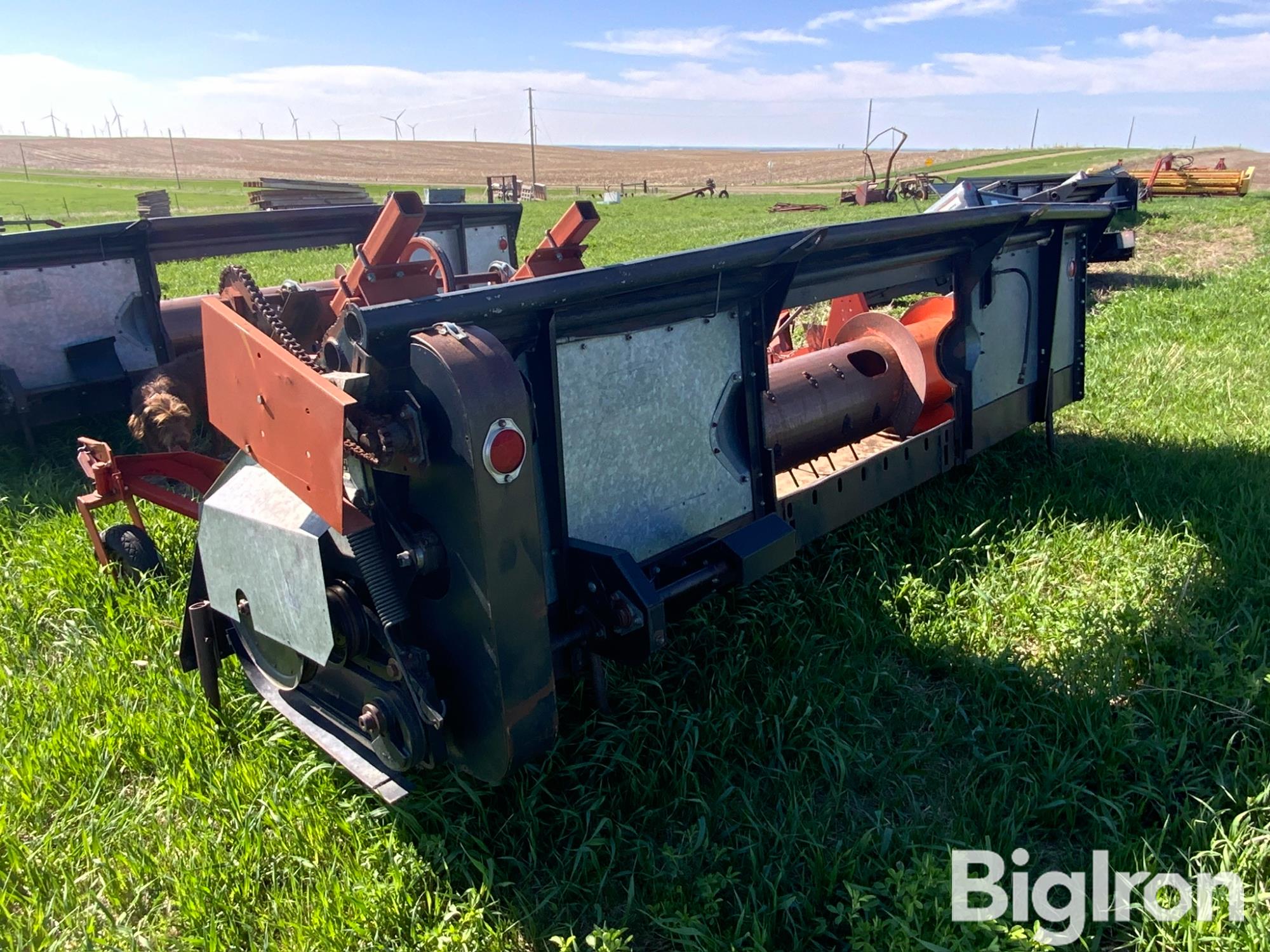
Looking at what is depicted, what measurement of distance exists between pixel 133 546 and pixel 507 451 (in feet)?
8.82

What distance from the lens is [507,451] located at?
6.47ft

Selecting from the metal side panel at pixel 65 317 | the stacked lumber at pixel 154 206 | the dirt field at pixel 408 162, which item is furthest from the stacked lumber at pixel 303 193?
the dirt field at pixel 408 162

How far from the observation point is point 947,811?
2520 mm

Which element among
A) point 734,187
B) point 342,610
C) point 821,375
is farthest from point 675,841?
point 734,187

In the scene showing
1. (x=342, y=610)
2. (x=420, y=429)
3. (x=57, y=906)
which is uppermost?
(x=420, y=429)

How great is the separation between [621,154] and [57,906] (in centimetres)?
11131

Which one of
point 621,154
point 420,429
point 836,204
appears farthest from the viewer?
point 621,154

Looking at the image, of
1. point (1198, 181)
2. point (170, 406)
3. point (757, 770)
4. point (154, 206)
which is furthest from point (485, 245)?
point (1198, 181)

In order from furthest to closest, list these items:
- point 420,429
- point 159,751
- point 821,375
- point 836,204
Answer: point 836,204 → point 821,375 → point 159,751 → point 420,429

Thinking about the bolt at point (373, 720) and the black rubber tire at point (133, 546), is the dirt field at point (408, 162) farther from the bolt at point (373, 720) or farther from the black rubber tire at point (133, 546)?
the bolt at point (373, 720)

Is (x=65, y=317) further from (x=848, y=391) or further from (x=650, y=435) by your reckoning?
(x=848, y=391)

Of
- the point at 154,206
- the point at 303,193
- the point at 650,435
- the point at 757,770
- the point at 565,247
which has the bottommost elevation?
the point at 757,770

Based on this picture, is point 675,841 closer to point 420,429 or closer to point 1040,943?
point 1040,943

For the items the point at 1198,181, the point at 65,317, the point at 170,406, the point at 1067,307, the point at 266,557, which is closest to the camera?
the point at 266,557
